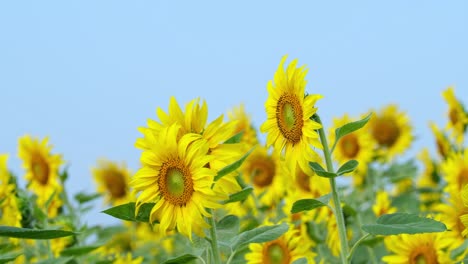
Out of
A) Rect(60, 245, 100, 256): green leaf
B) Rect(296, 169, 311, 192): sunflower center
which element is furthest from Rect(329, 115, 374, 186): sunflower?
Rect(60, 245, 100, 256): green leaf

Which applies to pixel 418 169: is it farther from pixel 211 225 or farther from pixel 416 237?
pixel 211 225

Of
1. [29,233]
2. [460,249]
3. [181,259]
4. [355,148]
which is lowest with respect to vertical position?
[460,249]

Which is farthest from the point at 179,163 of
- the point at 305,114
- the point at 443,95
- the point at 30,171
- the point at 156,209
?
the point at 443,95

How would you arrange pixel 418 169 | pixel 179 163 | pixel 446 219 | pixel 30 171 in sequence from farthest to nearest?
pixel 418 169 < pixel 30 171 < pixel 446 219 < pixel 179 163

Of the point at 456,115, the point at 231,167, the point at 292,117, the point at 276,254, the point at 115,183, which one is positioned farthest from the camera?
the point at 115,183

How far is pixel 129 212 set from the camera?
7.46 ft

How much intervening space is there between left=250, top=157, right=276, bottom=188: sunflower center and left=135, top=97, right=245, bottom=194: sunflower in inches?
106

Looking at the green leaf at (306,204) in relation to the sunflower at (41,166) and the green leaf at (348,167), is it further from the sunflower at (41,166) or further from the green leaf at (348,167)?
the sunflower at (41,166)

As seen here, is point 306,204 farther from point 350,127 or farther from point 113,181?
point 113,181

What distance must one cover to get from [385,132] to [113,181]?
224cm

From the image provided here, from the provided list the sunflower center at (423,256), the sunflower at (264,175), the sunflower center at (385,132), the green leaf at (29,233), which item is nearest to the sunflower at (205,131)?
the green leaf at (29,233)

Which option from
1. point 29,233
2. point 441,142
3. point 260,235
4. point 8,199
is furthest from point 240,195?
point 441,142

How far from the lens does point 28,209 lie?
3938 millimetres

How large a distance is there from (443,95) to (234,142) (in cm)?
342
